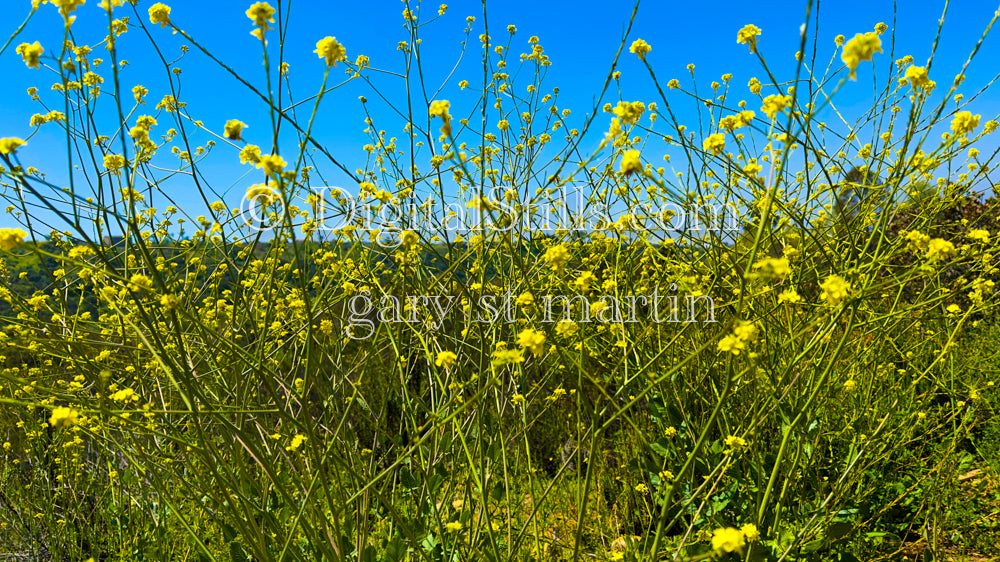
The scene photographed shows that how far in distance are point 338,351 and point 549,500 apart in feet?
5.46

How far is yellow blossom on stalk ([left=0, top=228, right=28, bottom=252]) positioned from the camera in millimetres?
1155

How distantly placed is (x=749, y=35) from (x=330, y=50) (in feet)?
4.20

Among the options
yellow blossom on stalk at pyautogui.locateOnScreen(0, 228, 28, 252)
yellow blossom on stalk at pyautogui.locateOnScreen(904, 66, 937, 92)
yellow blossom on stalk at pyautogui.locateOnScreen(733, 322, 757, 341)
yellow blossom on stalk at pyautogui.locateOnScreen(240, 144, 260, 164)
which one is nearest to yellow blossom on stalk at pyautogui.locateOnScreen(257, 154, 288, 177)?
yellow blossom on stalk at pyautogui.locateOnScreen(240, 144, 260, 164)

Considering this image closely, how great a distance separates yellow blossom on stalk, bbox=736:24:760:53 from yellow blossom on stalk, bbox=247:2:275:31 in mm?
1384

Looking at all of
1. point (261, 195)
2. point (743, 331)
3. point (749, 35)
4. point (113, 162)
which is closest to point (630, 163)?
point (743, 331)

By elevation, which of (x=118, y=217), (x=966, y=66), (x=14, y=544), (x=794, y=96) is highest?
(x=966, y=66)

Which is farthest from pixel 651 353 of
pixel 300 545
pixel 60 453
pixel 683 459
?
pixel 60 453

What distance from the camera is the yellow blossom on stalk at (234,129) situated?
116 centimetres

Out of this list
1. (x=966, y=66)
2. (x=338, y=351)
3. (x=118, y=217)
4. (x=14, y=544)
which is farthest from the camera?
(x=14, y=544)

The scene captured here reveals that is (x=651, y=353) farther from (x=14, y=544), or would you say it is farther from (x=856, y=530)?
(x=14, y=544)

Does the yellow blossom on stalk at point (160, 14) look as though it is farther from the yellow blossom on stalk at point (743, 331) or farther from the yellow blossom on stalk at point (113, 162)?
the yellow blossom on stalk at point (743, 331)

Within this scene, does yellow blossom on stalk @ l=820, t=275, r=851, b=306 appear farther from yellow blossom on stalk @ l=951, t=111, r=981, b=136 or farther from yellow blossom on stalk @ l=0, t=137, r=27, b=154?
yellow blossom on stalk @ l=0, t=137, r=27, b=154

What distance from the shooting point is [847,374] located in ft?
8.80

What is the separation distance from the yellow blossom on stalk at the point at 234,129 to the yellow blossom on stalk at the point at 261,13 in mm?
283
